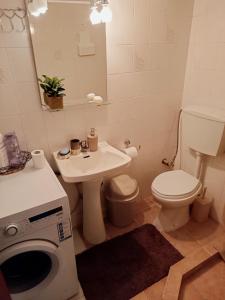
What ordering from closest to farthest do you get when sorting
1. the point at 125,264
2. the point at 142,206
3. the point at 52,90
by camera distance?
the point at 52,90
the point at 125,264
the point at 142,206

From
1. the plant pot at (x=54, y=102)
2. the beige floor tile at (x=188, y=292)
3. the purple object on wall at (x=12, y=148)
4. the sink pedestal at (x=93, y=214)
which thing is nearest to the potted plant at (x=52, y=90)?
the plant pot at (x=54, y=102)

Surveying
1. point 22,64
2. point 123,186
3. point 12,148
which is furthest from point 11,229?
point 123,186

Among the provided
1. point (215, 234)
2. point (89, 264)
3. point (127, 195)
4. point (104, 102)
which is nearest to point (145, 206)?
point (127, 195)

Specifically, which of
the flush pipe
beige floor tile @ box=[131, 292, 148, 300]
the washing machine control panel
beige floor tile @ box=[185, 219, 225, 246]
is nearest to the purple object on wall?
the washing machine control panel

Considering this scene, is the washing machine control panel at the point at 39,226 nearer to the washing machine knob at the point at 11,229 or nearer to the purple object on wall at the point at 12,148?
the washing machine knob at the point at 11,229

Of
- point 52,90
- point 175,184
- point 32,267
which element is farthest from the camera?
point 175,184

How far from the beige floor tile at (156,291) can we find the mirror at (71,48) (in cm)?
137

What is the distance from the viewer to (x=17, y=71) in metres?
1.26

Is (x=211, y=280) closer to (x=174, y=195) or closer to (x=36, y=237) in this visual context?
(x=174, y=195)

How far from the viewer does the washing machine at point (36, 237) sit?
963 millimetres

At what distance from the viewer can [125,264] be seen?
1599 millimetres

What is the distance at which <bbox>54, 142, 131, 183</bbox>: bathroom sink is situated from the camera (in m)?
1.33

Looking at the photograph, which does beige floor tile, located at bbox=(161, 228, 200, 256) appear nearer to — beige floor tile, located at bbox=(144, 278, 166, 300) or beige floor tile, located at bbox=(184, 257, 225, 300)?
beige floor tile, located at bbox=(184, 257, 225, 300)

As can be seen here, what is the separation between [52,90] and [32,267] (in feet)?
3.49
